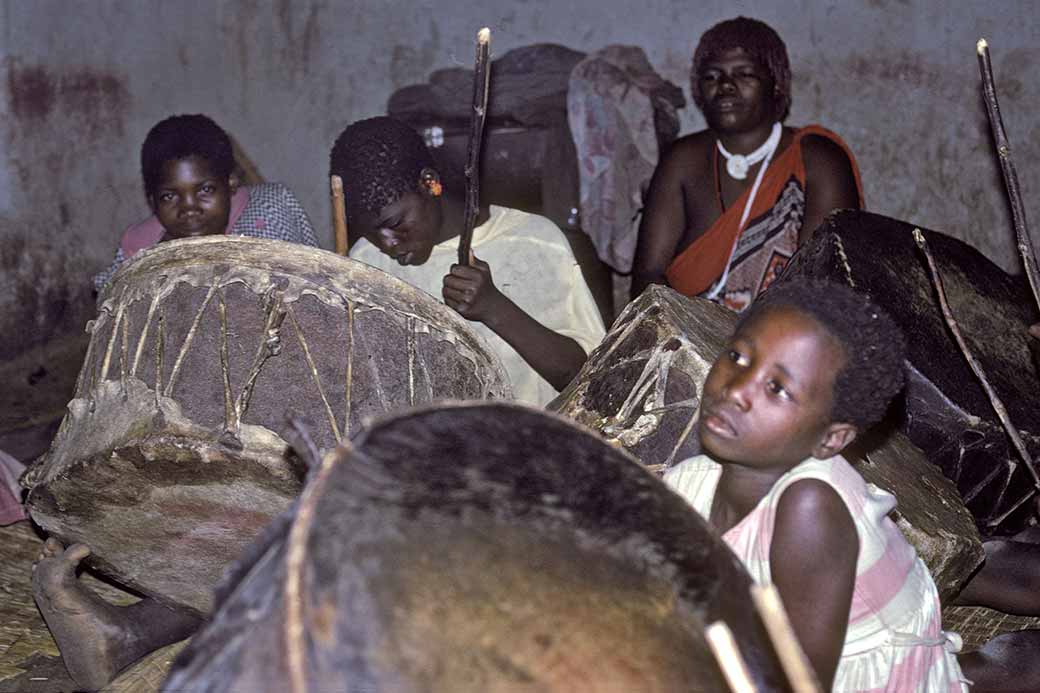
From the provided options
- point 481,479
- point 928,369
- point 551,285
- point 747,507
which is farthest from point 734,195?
point 481,479

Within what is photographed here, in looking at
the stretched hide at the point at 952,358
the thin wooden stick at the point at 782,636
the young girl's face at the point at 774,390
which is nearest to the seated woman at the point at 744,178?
the stretched hide at the point at 952,358

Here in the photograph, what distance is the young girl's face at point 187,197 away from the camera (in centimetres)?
376

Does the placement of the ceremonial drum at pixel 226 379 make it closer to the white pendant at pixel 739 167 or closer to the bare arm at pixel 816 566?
the bare arm at pixel 816 566

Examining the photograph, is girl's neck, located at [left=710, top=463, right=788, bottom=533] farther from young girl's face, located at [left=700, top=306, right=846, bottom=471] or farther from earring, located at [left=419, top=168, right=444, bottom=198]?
earring, located at [left=419, top=168, right=444, bottom=198]

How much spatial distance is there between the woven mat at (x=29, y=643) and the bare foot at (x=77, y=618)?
11 centimetres

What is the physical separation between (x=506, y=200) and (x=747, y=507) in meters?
3.78

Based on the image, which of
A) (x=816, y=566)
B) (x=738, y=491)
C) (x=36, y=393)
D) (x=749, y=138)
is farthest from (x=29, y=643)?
(x=36, y=393)

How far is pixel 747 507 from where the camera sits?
81.7 inches

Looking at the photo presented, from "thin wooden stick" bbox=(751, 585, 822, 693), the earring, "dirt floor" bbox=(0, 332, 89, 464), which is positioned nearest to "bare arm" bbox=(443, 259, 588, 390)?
the earring

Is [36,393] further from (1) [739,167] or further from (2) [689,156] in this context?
(1) [739,167]

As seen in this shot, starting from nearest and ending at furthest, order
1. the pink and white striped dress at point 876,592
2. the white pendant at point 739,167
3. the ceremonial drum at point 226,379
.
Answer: the pink and white striped dress at point 876,592 → the ceremonial drum at point 226,379 → the white pendant at point 739,167

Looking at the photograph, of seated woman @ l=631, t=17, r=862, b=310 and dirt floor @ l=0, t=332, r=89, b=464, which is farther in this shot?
dirt floor @ l=0, t=332, r=89, b=464

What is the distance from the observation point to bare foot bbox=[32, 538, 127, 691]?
2762 millimetres

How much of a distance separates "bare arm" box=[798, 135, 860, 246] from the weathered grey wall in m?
1.95
